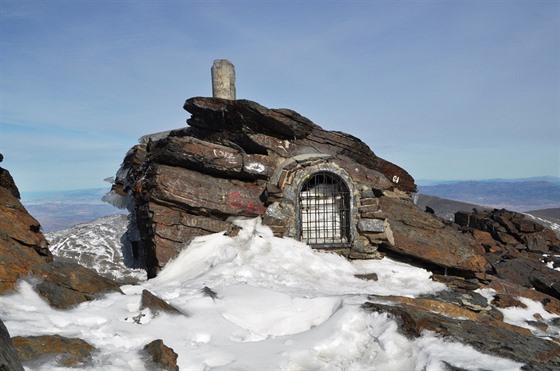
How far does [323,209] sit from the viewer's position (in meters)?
13.3

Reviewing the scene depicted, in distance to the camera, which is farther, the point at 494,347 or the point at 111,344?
the point at 494,347

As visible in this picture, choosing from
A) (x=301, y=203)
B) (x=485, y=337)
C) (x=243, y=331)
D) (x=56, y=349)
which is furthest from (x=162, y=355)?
(x=301, y=203)

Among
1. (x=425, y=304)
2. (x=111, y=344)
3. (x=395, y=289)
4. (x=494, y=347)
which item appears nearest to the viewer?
(x=111, y=344)

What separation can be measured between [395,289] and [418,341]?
501cm

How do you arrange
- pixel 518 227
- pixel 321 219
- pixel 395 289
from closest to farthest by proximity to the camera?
pixel 395 289 → pixel 321 219 → pixel 518 227

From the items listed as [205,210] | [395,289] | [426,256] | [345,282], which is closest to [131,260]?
[205,210]

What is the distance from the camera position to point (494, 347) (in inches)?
216

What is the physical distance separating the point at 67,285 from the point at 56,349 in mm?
2039

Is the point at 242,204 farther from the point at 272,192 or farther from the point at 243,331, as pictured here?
the point at 243,331

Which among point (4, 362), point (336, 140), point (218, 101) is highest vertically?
point (218, 101)

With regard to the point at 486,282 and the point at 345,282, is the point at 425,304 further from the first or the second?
the point at 486,282

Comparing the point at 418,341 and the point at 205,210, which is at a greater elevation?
the point at 205,210

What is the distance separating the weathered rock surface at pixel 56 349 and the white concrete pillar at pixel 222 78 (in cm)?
1138

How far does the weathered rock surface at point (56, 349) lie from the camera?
171 inches
